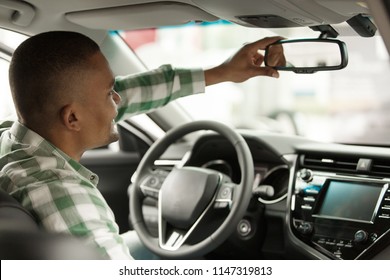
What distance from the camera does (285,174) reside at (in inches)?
106

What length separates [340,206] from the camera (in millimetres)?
2387

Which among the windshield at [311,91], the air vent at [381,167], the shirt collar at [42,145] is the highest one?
the shirt collar at [42,145]

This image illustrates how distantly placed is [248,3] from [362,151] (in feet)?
2.90

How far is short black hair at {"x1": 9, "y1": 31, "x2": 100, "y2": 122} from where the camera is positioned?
1.71 metres

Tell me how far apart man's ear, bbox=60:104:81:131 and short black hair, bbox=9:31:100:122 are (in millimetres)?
41

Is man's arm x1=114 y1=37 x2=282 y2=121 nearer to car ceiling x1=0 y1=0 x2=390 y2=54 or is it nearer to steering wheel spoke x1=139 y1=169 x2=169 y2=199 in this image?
car ceiling x1=0 y1=0 x2=390 y2=54

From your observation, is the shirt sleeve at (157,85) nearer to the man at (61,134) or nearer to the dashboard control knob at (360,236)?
the man at (61,134)

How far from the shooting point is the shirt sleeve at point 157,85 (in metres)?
2.41

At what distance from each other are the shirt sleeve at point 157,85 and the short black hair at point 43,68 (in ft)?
2.15

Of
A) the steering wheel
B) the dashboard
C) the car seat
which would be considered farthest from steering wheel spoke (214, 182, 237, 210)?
the car seat

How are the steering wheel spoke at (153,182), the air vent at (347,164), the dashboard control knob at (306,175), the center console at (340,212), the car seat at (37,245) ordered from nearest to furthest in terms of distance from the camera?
the car seat at (37,245) → the center console at (340,212) → the air vent at (347,164) → the dashboard control knob at (306,175) → the steering wheel spoke at (153,182)

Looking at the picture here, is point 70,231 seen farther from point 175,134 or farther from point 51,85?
point 175,134

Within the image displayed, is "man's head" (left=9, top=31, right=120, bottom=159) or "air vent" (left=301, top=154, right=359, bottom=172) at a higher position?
"man's head" (left=9, top=31, right=120, bottom=159)

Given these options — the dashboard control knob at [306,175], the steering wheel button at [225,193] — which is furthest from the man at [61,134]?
the dashboard control knob at [306,175]
